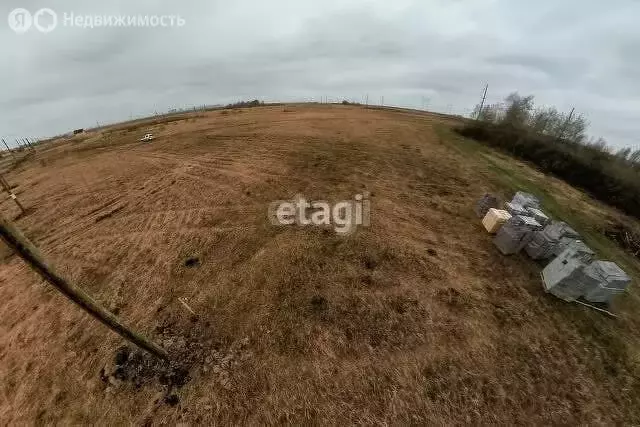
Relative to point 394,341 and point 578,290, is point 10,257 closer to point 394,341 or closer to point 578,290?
point 394,341

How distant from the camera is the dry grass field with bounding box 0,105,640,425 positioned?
633cm

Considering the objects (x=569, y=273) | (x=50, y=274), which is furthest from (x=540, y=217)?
(x=50, y=274)

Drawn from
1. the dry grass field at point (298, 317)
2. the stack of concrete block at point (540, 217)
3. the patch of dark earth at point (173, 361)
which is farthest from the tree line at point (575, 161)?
the patch of dark earth at point (173, 361)

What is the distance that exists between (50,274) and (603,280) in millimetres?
12623

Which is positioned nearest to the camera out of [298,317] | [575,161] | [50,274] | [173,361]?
[50,274]

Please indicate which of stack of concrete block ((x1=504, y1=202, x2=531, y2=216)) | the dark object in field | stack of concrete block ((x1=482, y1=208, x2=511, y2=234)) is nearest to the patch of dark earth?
the dark object in field

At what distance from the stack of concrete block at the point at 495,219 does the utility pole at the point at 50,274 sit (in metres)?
11.2

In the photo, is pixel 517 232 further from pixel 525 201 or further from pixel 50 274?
pixel 50 274

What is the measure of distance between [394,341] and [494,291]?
3.81m

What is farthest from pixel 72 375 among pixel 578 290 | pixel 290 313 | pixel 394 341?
pixel 578 290

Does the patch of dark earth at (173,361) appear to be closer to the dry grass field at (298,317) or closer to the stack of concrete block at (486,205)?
the dry grass field at (298,317)

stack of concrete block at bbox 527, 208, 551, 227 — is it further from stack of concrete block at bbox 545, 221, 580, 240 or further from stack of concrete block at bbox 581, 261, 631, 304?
stack of concrete block at bbox 581, 261, 631, 304

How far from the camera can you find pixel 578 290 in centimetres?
881

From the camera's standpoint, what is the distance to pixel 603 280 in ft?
28.1
